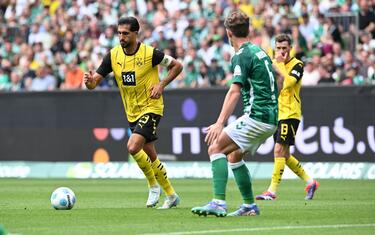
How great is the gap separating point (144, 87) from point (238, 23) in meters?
3.05

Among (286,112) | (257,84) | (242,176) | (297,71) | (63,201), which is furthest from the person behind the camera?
(286,112)

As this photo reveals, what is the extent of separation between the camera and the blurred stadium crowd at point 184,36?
23.8 meters

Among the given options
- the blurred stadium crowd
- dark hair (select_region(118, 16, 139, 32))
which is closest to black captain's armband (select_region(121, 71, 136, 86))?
dark hair (select_region(118, 16, 139, 32))

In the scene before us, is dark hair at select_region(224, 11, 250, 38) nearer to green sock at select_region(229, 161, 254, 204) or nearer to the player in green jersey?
the player in green jersey

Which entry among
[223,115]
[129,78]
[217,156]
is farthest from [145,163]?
[223,115]

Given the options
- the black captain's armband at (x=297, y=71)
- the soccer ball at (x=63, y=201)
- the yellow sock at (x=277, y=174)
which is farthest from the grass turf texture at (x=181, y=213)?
the black captain's armband at (x=297, y=71)

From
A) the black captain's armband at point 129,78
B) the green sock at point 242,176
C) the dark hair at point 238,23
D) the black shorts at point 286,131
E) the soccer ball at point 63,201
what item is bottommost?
the soccer ball at point 63,201

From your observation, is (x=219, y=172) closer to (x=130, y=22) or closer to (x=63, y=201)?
(x=63, y=201)

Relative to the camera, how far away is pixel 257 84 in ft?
38.2

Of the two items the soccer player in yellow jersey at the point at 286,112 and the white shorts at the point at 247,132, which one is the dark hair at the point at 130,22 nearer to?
the white shorts at the point at 247,132

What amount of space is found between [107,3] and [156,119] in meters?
15.7

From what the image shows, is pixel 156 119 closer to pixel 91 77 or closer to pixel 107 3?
pixel 91 77

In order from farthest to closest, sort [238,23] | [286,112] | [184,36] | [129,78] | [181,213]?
[184,36]
[286,112]
[129,78]
[181,213]
[238,23]

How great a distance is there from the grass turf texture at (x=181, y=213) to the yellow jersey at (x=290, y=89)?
141cm
